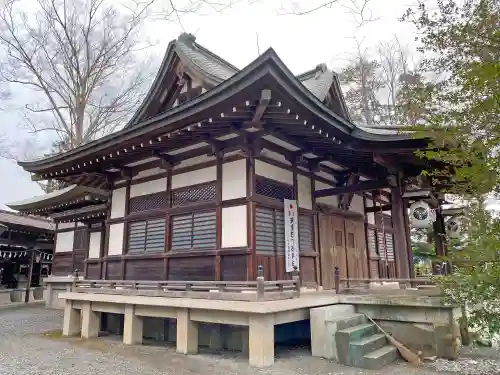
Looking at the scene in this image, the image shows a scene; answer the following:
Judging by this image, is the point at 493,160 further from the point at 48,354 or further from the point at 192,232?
the point at 48,354

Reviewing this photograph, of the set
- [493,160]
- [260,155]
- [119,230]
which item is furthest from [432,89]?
[119,230]

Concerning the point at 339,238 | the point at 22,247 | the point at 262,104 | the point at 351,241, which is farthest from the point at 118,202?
the point at 22,247

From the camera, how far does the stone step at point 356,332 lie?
18.9ft

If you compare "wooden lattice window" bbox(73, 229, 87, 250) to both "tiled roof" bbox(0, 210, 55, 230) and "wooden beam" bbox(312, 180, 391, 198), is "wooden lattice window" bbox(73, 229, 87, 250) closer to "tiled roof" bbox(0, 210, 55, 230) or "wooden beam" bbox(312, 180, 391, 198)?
"tiled roof" bbox(0, 210, 55, 230)

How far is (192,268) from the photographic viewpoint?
24.8 feet

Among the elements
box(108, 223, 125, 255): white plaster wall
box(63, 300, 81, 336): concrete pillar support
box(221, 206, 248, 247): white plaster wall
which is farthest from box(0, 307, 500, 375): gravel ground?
box(108, 223, 125, 255): white plaster wall

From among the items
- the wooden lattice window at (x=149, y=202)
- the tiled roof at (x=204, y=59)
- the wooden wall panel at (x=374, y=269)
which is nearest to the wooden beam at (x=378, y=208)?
the wooden wall panel at (x=374, y=269)

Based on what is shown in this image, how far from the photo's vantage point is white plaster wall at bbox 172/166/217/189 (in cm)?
771

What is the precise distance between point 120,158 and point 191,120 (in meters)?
2.99

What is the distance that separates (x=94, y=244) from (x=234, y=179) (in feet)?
23.5

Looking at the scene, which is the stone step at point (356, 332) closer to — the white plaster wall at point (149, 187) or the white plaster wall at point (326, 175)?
the white plaster wall at point (326, 175)

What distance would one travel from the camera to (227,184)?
7.38m

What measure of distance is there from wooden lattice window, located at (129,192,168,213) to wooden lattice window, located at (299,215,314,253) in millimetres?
3011

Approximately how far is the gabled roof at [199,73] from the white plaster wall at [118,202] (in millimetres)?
1744
